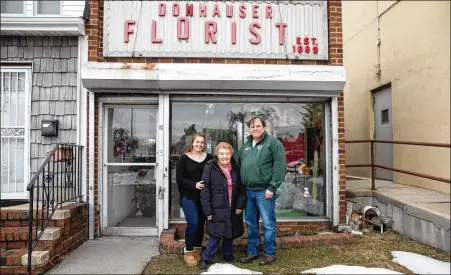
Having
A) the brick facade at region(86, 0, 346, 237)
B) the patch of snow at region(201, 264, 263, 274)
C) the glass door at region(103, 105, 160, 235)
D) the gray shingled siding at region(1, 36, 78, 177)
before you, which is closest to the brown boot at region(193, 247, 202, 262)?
the patch of snow at region(201, 264, 263, 274)

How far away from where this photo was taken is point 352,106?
923 cm

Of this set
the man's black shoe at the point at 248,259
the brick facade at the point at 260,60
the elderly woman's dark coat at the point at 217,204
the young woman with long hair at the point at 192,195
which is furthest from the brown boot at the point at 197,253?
the brick facade at the point at 260,60

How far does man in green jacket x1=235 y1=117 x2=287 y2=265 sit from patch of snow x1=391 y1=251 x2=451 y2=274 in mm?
1498

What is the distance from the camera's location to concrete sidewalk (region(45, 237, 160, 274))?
3887 millimetres

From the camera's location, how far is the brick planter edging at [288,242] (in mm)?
4312

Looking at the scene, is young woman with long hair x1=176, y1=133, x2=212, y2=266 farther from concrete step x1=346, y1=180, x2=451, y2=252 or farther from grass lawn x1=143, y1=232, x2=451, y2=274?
concrete step x1=346, y1=180, x2=451, y2=252

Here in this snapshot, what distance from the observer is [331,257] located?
4.15 meters

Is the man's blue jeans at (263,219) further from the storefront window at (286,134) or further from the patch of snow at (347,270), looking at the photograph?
the storefront window at (286,134)

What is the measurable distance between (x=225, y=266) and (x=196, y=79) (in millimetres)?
2549

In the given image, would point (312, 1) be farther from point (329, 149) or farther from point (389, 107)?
point (389, 107)

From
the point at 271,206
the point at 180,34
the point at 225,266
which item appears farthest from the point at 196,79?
the point at 225,266

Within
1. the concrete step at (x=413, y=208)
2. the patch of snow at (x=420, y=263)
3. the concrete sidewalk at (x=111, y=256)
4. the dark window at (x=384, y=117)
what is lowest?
the concrete sidewalk at (x=111, y=256)

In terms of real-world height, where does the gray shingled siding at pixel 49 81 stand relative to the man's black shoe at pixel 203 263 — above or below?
above

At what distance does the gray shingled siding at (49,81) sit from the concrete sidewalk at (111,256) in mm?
1589
